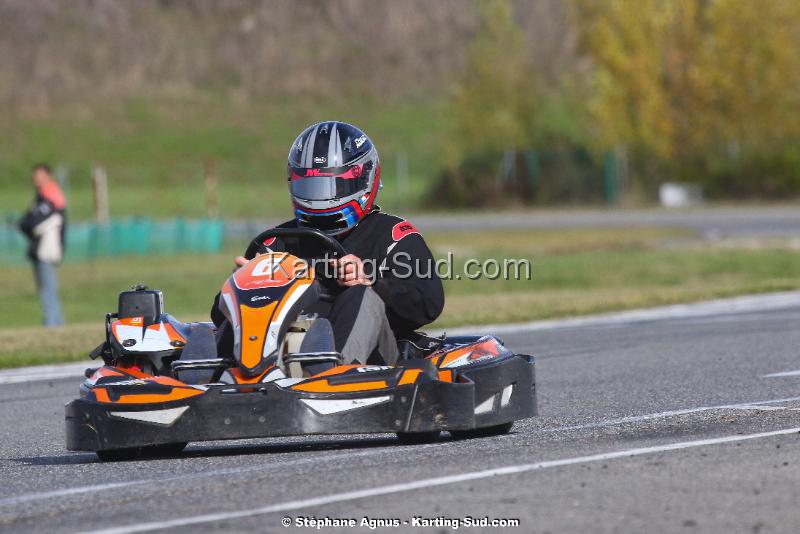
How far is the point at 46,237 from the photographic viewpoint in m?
16.8

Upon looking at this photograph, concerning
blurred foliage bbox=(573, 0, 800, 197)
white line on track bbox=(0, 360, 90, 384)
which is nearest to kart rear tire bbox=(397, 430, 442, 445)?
white line on track bbox=(0, 360, 90, 384)

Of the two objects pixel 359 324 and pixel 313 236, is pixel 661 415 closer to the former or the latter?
pixel 359 324

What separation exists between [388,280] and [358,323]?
1.31 feet

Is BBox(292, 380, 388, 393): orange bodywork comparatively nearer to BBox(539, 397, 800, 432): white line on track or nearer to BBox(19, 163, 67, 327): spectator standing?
BBox(539, 397, 800, 432): white line on track

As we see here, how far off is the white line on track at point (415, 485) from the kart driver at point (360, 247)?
1.42m

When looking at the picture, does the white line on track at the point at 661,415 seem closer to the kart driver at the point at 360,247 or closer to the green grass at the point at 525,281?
the kart driver at the point at 360,247

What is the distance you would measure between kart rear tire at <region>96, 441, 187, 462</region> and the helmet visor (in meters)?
1.39

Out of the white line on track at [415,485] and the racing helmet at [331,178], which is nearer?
the white line on track at [415,485]

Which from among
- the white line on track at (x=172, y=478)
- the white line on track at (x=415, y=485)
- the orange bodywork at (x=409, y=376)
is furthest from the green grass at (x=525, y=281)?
the white line on track at (x=415, y=485)

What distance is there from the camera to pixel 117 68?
289 feet

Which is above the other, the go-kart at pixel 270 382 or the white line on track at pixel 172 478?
the go-kart at pixel 270 382

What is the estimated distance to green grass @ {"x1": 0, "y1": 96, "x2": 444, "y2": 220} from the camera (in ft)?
200

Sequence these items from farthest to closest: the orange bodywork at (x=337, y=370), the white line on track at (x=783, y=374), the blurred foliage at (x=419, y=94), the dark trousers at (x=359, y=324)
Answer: the blurred foliage at (x=419, y=94), the white line on track at (x=783, y=374), the dark trousers at (x=359, y=324), the orange bodywork at (x=337, y=370)

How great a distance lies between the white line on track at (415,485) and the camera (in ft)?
16.4
